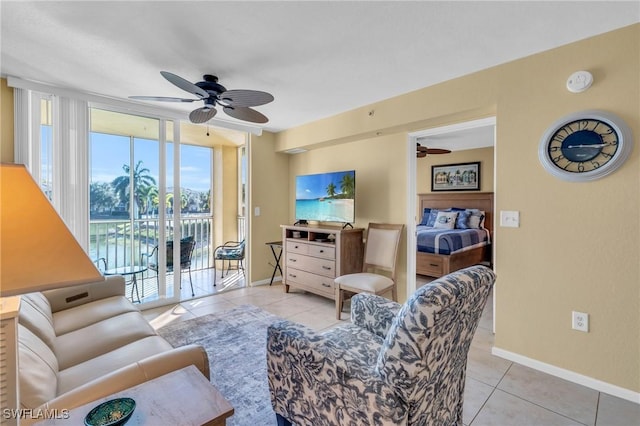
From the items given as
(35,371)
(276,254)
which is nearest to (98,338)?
(35,371)

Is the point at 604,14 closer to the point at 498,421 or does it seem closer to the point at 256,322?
the point at 498,421

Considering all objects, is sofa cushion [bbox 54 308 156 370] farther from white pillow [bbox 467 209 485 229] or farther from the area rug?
white pillow [bbox 467 209 485 229]

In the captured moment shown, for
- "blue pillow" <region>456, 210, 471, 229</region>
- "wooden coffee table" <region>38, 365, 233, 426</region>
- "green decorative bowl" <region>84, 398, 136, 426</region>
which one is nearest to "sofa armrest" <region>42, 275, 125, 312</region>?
"wooden coffee table" <region>38, 365, 233, 426</region>

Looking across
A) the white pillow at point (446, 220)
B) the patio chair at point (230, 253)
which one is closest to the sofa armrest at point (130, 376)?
the patio chair at point (230, 253)

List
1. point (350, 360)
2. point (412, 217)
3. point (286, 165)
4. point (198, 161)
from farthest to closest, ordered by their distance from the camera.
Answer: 1. point (198, 161)
2. point (286, 165)
3. point (412, 217)
4. point (350, 360)

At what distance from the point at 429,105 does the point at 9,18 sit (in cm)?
322

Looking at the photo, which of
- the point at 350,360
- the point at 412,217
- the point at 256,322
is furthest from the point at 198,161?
the point at 350,360

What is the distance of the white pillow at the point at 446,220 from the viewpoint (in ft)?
19.0

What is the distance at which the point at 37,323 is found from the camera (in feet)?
5.51

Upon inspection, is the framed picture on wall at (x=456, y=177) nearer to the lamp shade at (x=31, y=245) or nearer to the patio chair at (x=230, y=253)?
the patio chair at (x=230, y=253)

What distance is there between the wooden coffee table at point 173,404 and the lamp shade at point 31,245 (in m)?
0.50

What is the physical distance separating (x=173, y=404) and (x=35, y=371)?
675 millimetres

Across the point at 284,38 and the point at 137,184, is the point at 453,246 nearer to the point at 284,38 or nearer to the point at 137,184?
the point at 284,38

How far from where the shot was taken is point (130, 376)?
1.16 m
